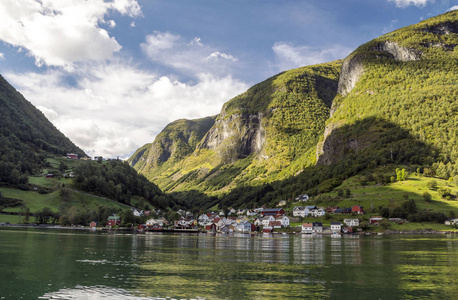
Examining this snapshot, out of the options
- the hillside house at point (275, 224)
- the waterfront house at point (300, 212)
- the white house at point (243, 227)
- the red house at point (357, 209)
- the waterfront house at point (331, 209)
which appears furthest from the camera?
the waterfront house at point (300, 212)

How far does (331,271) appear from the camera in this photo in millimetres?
40906

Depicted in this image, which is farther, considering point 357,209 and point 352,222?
point 357,209

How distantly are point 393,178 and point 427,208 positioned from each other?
35.1m

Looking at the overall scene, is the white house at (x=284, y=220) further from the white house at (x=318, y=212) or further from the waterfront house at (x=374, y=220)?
the waterfront house at (x=374, y=220)

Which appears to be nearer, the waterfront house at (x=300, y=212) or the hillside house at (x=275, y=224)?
the hillside house at (x=275, y=224)

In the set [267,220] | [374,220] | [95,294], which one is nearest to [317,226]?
[374,220]

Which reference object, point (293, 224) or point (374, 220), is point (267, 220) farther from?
point (374, 220)

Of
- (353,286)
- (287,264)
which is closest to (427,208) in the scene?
(287,264)

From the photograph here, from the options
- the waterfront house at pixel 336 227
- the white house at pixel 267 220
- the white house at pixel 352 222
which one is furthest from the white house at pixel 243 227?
the white house at pixel 352 222

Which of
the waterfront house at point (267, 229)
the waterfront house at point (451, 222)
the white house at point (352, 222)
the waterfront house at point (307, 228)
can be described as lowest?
the waterfront house at point (267, 229)

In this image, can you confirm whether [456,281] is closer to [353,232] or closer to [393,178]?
[353,232]

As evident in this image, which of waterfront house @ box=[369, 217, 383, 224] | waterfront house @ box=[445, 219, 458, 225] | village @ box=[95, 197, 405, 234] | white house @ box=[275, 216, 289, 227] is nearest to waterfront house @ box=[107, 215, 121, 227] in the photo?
village @ box=[95, 197, 405, 234]

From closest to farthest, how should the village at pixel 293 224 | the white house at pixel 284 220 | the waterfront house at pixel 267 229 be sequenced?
the village at pixel 293 224, the waterfront house at pixel 267 229, the white house at pixel 284 220

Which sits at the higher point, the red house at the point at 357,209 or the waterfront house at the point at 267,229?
the red house at the point at 357,209
